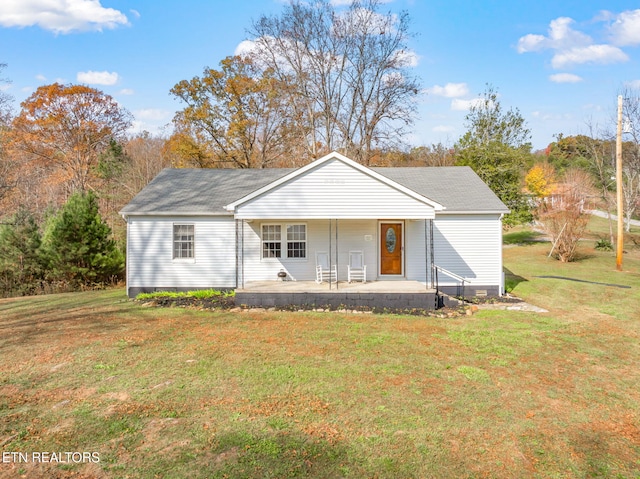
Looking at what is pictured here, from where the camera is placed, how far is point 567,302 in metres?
12.8

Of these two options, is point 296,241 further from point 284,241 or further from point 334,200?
point 334,200

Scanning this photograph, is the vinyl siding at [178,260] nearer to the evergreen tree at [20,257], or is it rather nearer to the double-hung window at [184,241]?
the double-hung window at [184,241]

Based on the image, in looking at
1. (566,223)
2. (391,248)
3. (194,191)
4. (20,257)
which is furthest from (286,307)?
(566,223)

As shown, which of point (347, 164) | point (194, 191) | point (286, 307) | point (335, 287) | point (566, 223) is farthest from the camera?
point (566, 223)

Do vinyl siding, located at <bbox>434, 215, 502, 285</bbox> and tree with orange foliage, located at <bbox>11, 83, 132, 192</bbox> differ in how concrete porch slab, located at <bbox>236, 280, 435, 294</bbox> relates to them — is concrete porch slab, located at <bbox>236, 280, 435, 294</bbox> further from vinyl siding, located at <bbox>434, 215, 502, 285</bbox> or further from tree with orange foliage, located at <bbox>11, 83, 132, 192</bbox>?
tree with orange foliage, located at <bbox>11, 83, 132, 192</bbox>

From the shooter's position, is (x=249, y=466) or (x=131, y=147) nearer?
(x=249, y=466)

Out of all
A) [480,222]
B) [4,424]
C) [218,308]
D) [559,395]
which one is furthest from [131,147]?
[559,395]

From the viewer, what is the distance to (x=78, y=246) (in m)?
15.9

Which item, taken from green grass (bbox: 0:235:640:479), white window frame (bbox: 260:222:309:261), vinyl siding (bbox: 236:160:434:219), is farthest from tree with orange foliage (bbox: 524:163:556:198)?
white window frame (bbox: 260:222:309:261)

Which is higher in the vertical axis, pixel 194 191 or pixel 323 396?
pixel 194 191

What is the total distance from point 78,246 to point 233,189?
6666mm

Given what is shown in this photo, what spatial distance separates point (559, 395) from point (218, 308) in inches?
355

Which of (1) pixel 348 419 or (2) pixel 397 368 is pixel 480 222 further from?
(1) pixel 348 419

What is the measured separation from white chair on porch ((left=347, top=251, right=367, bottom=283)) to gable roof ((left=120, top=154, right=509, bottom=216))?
117 inches
